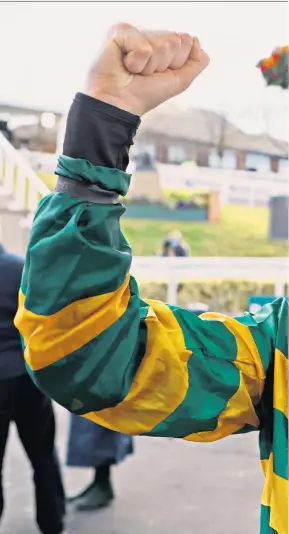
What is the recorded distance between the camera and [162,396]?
58 cm

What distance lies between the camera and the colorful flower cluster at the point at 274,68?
2100 millimetres

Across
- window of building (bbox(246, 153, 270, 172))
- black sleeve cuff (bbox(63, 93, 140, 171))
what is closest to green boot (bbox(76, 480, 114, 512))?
black sleeve cuff (bbox(63, 93, 140, 171))

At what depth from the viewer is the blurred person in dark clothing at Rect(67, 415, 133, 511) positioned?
76.2 inches

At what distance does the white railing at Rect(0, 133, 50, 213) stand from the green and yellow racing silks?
9.16ft

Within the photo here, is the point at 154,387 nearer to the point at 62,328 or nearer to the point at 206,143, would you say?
the point at 62,328

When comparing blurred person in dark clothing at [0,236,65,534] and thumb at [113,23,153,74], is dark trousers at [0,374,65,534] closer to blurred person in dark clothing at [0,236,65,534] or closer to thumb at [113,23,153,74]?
blurred person in dark clothing at [0,236,65,534]

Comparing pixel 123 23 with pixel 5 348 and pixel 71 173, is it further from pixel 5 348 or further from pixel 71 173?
pixel 5 348

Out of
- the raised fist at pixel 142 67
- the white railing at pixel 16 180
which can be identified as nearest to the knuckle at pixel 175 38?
the raised fist at pixel 142 67

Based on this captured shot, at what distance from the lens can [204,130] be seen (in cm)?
390

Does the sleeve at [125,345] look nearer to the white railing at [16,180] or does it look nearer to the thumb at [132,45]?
the thumb at [132,45]

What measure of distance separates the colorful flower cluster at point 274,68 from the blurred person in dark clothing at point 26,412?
101 centimetres

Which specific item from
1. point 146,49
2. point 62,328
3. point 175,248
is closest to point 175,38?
point 146,49

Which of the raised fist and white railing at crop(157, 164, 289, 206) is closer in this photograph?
the raised fist

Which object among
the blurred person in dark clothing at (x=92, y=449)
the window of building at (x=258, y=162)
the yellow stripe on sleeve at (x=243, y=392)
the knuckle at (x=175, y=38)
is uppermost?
Answer: the window of building at (x=258, y=162)
